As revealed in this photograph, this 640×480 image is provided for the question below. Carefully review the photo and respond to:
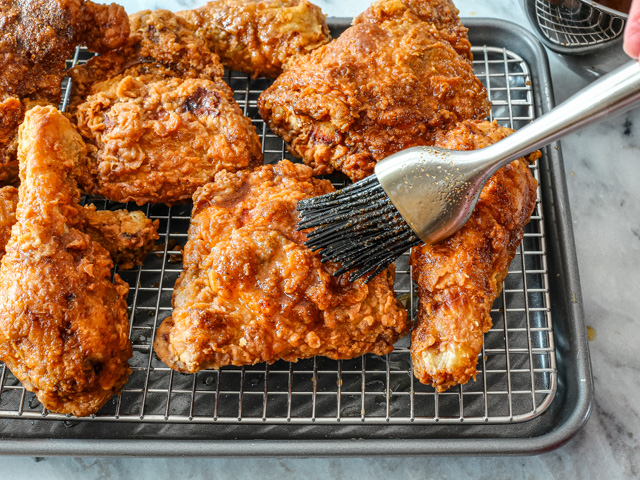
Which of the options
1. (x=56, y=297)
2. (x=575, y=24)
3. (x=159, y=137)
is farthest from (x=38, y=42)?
Answer: (x=575, y=24)

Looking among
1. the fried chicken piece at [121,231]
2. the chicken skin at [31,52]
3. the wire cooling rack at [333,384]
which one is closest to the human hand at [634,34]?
the wire cooling rack at [333,384]

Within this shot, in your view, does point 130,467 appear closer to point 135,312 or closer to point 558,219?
point 135,312

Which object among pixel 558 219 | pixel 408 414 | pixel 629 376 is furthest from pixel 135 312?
pixel 629 376

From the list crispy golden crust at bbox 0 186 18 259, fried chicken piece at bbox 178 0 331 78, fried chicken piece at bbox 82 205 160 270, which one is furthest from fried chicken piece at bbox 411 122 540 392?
crispy golden crust at bbox 0 186 18 259

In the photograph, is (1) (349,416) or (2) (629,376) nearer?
(1) (349,416)

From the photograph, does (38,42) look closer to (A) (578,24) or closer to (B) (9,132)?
(B) (9,132)

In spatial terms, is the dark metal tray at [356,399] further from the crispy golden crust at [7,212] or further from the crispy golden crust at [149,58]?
the crispy golden crust at [149,58]

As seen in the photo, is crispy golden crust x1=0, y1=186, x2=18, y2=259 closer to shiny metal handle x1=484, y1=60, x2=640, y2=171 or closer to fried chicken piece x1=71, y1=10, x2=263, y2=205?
fried chicken piece x1=71, y1=10, x2=263, y2=205
